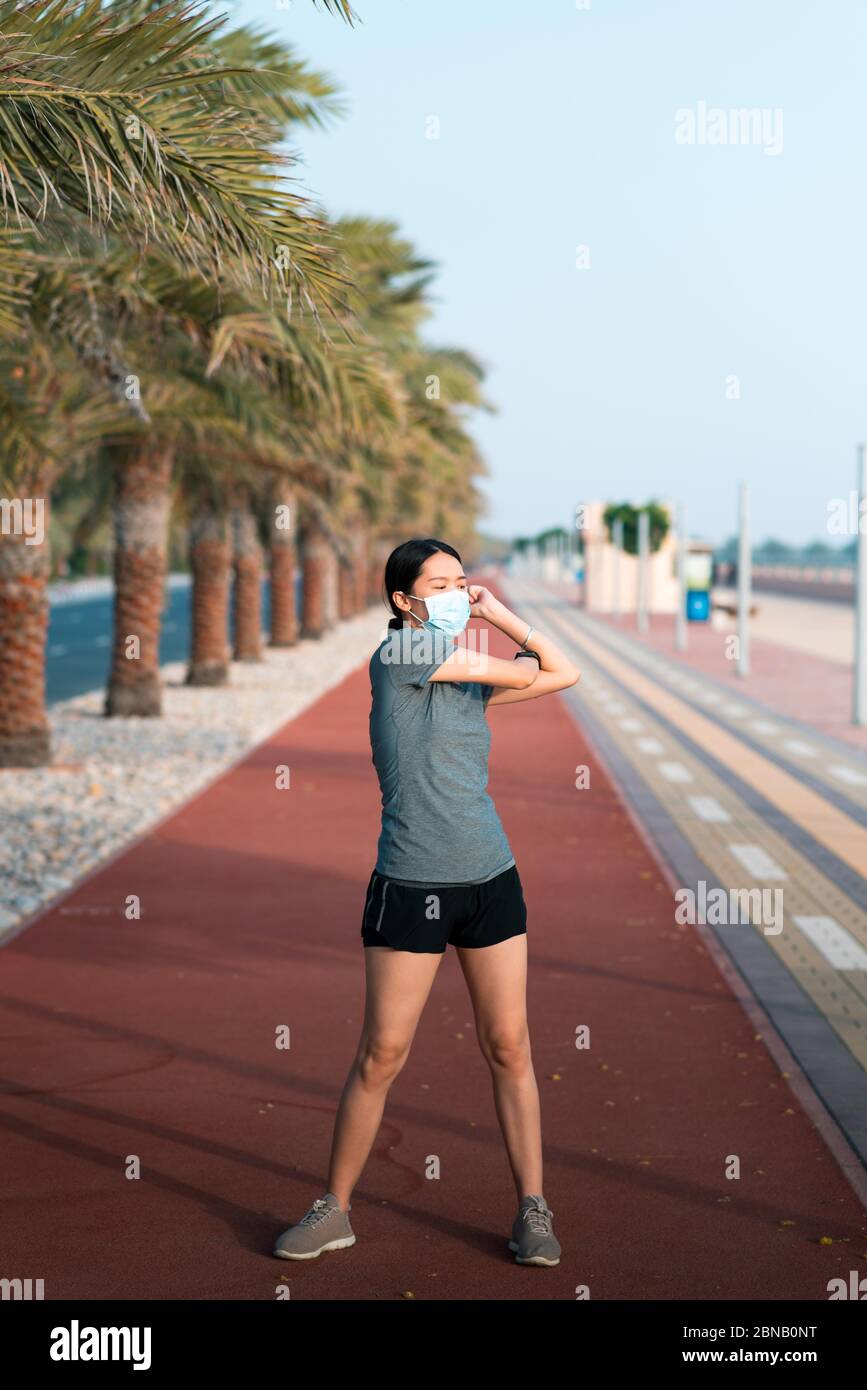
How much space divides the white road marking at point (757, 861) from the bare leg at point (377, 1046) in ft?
20.6

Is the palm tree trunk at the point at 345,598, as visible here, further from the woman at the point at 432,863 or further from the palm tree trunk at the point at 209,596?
the woman at the point at 432,863

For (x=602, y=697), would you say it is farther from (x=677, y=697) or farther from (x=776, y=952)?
(x=776, y=952)

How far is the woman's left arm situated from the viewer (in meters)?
4.42

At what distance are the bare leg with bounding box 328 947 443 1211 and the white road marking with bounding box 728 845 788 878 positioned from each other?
6.28m

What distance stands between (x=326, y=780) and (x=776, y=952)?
7576 mm

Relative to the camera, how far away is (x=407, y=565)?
437cm

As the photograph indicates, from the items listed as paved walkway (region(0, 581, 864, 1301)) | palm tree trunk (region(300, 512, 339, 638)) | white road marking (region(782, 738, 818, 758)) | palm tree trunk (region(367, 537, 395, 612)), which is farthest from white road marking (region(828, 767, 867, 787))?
palm tree trunk (region(367, 537, 395, 612))

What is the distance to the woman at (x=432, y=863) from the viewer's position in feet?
14.2

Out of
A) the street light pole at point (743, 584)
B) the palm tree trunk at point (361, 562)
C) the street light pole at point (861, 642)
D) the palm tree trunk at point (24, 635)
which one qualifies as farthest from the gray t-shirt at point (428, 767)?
the palm tree trunk at point (361, 562)

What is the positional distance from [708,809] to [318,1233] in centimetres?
937

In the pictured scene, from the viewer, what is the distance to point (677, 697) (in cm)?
2566

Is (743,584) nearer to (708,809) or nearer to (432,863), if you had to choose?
(708,809)

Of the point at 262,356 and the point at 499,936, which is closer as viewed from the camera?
the point at 499,936
